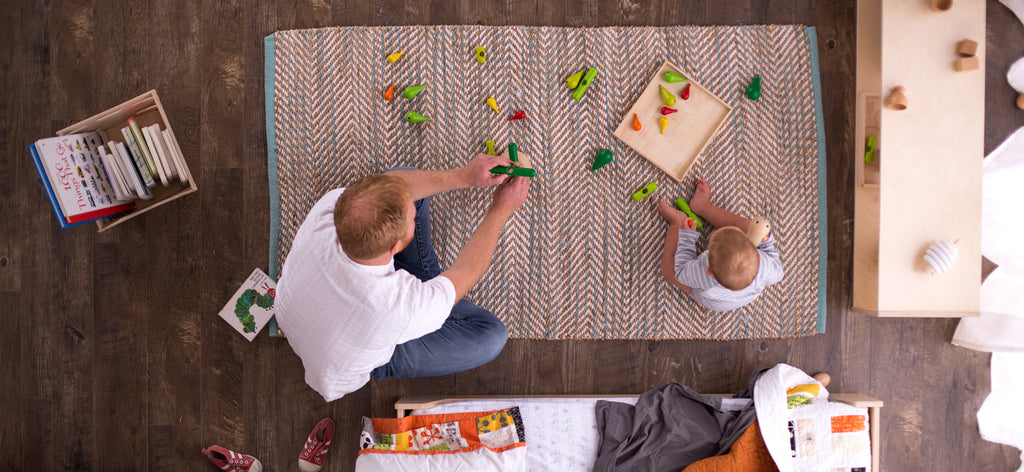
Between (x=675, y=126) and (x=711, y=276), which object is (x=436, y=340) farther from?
(x=675, y=126)

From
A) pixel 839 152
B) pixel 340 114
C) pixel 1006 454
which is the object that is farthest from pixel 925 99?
pixel 340 114

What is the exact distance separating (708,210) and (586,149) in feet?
1.42

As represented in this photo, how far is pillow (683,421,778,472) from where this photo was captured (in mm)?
1541

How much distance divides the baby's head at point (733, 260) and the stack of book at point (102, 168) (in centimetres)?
161

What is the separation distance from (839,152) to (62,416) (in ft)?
9.00

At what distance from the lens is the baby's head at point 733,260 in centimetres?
146

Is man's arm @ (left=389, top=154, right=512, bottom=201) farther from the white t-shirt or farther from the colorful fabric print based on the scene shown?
the colorful fabric print

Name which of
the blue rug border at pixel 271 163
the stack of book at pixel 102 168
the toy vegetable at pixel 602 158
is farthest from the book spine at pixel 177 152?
the toy vegetable at pixel 602 158

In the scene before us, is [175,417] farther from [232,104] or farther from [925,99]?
[925,99]

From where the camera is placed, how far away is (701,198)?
1.73 meters

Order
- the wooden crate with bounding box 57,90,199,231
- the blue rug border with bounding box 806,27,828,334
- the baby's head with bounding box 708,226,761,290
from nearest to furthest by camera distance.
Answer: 1. the baby's head with bounding box 708,226,761,290
2. the wooden crate with bounding box 57,90,199,231
3. the blue rug border with bounding box 806,27,828,334

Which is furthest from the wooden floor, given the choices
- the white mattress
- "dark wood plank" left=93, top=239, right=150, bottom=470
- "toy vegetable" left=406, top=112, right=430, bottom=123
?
"toy vegetable" left=406, top=112, right=430, bottom=123

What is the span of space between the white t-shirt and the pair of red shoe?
634mm

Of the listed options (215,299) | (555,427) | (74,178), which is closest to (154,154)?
(74,178)
